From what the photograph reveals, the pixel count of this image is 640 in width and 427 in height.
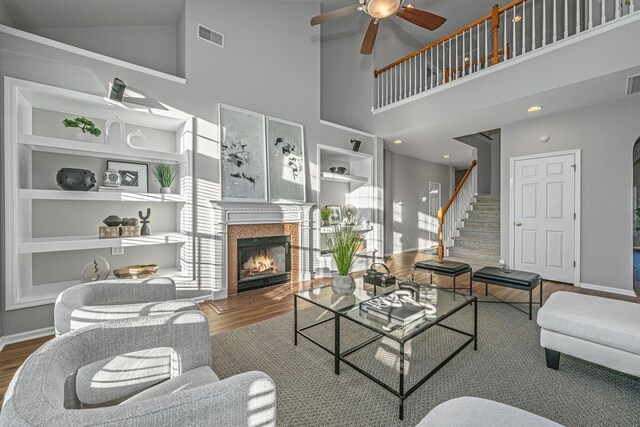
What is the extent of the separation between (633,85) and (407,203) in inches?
181

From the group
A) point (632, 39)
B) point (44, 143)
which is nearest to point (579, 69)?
point (632, 39)

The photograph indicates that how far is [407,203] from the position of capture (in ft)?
24.7

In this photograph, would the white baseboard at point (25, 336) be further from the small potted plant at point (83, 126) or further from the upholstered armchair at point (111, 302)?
the small potted plant at point (83, 126)

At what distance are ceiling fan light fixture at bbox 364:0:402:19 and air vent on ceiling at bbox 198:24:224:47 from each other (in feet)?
6.76

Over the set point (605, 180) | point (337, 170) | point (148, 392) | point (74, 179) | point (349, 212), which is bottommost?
point (148, 392)

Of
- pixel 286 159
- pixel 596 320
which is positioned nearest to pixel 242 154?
pixel 286 159

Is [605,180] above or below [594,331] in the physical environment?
above

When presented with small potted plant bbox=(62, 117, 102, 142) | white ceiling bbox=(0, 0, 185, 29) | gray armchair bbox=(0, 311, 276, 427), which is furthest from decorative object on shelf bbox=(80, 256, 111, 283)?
white ceiling bbox=(0, 0, 185, 29)

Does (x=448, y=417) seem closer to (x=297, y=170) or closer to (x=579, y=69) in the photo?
(x=297, y=170)

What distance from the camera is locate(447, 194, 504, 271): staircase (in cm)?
544

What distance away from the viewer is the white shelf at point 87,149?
2533mm

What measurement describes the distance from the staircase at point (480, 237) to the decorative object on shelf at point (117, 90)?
19.3 ft

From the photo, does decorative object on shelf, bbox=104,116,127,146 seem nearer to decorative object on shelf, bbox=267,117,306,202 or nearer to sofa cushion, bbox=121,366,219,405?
decorative object on shelf, bbox=267,117,306,202

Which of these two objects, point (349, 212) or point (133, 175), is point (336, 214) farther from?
point (133, 175)
